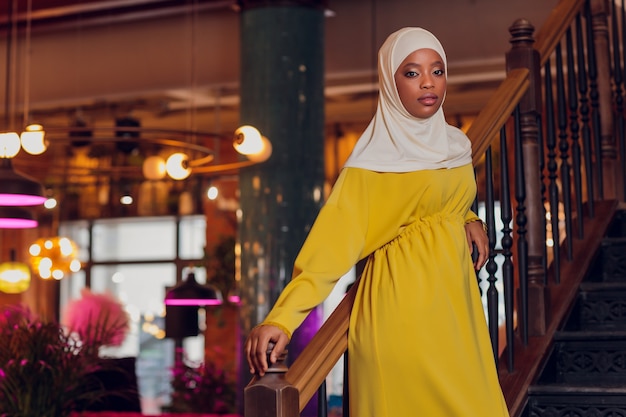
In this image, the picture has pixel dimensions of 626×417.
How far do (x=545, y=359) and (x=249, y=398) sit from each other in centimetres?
138

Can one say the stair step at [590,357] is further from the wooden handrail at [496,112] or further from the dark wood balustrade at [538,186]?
the wooden handrail at [496,112]

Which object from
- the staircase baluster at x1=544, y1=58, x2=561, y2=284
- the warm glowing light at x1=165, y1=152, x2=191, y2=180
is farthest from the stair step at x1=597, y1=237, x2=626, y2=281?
the warm glowing light at x1=165, y1=152, x2=191, y2=180


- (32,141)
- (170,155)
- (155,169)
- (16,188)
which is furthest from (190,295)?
(16,188)

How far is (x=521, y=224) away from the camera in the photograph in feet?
10.6

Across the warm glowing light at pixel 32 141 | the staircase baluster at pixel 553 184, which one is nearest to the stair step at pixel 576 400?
the staircase baluster at pixel 553 184

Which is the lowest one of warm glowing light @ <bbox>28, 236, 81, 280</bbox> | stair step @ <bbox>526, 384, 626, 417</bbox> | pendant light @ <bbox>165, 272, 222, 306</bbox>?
stair step @ <bbox>526, 384, 626, 417</bbox>

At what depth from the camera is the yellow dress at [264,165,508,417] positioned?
7.07ft

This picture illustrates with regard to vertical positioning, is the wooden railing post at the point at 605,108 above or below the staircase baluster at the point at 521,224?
above

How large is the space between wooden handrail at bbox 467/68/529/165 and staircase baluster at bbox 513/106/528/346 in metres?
0.09

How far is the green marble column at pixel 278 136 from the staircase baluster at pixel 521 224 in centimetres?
336

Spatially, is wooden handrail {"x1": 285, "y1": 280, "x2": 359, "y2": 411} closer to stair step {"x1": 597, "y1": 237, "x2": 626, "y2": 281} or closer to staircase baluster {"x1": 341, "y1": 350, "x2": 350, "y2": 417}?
staircase baluster {"x1": 341, "y1": 350, "x2": 350, "y2": 417}

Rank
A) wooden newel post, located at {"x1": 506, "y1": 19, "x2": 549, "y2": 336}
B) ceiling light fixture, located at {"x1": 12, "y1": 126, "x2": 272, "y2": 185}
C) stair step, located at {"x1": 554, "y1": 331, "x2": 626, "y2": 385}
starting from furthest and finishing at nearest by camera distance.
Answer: ceiling light fixture, located at {"x1": 12, "y1": 126, "x2": 272, "y2": 185} → wooden newel post, located at {"x1": 506, "y1": 19, "x2": 549, "y2": 336} → stair step, located at {"x1": 554, "y1": 331, "x2": 626, "y2": 385}

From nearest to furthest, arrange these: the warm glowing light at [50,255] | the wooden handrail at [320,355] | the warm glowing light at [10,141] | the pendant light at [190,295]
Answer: the wooden handrail at [320,355]
the warm glowing light at [10,141]
the pendant light at [190,295]
the warm glowing light at [50,255]

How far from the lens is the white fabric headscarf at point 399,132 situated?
2.21 meters
